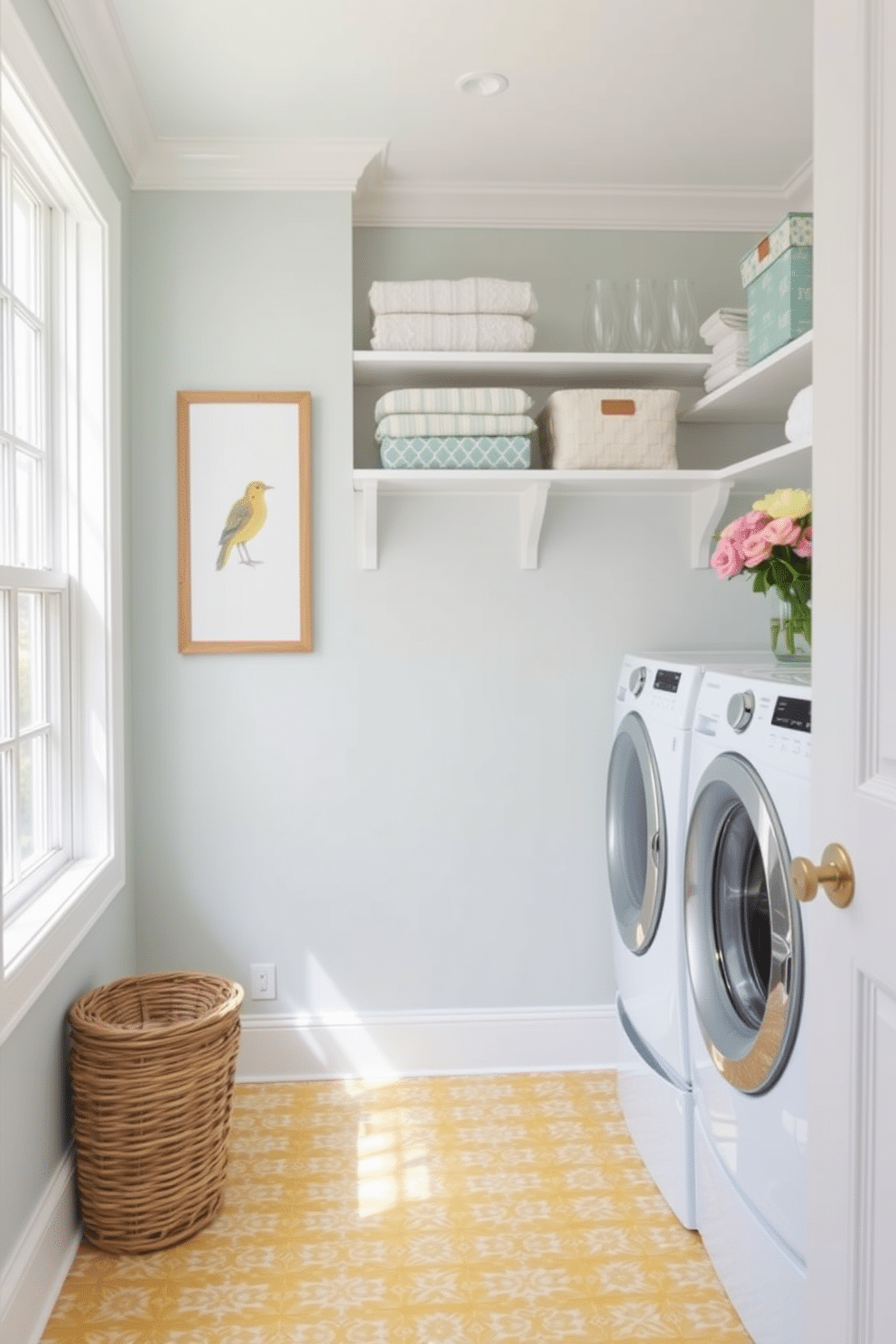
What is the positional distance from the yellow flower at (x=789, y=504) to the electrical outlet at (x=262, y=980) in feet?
5.81

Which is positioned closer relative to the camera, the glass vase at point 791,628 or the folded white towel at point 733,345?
the glass vase at point 791,628

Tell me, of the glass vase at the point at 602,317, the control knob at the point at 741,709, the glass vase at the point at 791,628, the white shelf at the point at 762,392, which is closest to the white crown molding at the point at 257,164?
the glass vase at the point at 602,317

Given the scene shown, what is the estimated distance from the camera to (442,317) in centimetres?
273

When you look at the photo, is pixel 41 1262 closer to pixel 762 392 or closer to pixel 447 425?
pixel 447 425

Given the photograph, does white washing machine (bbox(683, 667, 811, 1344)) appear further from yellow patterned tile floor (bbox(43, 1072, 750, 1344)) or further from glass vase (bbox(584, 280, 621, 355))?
glass vase (bbox(584, 280, 621, 355))

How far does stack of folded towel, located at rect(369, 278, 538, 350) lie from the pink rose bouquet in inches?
37.0

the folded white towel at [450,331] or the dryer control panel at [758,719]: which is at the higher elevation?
the folded white towel at [450,331]

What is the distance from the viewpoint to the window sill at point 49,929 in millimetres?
1757

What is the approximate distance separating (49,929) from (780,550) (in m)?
1.53

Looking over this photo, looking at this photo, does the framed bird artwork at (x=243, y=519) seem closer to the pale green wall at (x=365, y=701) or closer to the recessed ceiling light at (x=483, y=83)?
the pale green wall at (x=365, y=701)

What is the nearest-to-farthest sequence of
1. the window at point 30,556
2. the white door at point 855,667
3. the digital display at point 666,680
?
the white door at point 855,667
the window at point 30,556
the digital display at point 666,680

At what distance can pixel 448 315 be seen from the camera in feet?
8.97

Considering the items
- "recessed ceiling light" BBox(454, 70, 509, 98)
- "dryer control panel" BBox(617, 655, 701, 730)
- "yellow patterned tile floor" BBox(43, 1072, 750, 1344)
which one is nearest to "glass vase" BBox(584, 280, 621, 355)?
"recessed ceiling light" BBox(454, 70, 509, 98)

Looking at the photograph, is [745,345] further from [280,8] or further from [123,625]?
[123,625]
